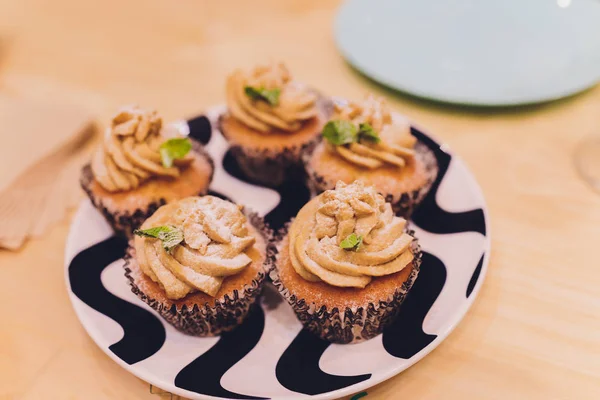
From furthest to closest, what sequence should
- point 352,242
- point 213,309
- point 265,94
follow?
point 265,94 → point 213,309 → point 352,242

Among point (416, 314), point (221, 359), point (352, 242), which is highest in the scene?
point (352, 242)

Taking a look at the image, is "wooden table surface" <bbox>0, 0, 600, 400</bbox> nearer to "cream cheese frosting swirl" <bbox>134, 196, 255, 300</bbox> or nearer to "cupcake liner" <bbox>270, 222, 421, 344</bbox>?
"cupcake liner" <bbox>270, 222, 421, 344</bbox>

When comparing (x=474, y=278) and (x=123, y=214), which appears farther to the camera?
(x=123, y=214)

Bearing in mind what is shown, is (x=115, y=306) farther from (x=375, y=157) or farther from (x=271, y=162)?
(x=375, y=157)

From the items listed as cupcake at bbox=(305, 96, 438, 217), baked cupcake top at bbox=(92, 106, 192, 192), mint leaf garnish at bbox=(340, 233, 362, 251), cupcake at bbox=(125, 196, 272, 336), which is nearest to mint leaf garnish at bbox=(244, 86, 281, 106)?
cupcake at bbox=(305, 96, 438, 217)

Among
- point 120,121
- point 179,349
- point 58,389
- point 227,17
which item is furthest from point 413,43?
point 58,389

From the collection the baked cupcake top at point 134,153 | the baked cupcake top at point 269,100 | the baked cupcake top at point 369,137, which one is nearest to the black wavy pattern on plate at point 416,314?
the baked cupcake top at point 369,137

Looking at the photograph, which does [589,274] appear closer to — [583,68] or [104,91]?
[583,68]

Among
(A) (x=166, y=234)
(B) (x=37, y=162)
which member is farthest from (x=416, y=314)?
(B) (x=37, y=162)
